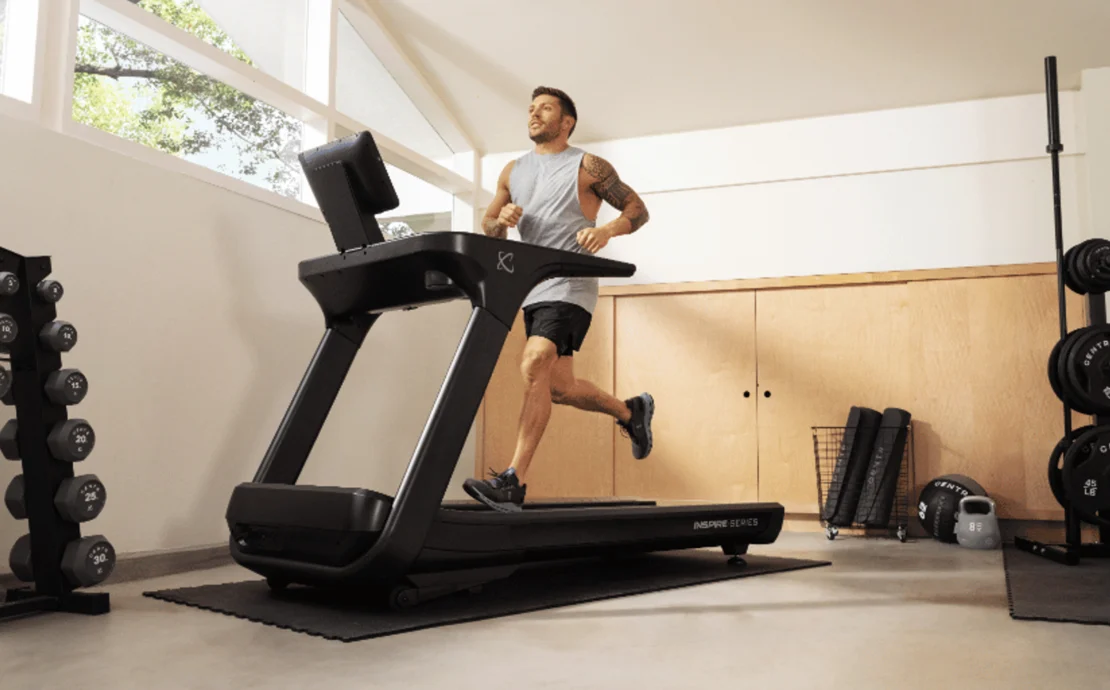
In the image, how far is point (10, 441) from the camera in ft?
7.63

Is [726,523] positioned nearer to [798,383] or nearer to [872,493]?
[872,493]

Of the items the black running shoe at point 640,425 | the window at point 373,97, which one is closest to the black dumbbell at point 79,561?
the black running shoe at point 640,425

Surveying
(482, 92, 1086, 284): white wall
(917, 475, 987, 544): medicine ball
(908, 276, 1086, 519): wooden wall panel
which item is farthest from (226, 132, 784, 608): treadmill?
(482, 92, 1086, 284): white wall

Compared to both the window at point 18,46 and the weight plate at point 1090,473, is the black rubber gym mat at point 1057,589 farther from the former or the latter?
the window at point 18,46

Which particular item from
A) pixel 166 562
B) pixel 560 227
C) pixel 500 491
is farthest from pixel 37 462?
pixel 560 227

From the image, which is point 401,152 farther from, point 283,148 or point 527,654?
point 527,654

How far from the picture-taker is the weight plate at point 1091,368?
367cm

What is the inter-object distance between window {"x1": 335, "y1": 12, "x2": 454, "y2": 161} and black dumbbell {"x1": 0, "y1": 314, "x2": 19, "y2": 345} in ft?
9.06

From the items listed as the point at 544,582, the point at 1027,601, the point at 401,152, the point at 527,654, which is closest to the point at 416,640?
the point at 527,654

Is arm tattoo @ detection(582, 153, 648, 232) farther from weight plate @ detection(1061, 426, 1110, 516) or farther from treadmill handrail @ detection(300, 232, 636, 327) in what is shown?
weight plate @ detection(1061, 426, 1110, 516)

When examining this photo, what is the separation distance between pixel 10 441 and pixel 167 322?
0.94m

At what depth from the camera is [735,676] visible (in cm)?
172

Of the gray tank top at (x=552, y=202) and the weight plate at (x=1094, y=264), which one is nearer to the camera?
the gray tank top at (x=552, y=202)

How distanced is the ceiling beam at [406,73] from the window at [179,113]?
2.71ft
